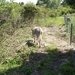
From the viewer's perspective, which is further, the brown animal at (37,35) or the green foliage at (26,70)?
the brown animal at (37,35)

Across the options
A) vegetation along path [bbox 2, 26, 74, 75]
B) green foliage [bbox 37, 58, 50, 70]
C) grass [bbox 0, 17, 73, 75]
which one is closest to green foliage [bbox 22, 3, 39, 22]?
vegetation along path [bbox 2, 26, 74, 75]

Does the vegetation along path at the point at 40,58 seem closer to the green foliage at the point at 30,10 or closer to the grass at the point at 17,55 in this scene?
the grass at the point at 17,55

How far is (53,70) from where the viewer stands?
29.0 feet

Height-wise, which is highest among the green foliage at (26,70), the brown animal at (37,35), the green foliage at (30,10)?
the green foliage at (30,10)

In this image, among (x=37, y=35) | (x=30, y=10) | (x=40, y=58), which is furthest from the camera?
(x=30, y=10)

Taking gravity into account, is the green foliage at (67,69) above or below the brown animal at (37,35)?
below

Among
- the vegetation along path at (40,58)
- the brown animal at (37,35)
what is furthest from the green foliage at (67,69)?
the brown animal at (37,35)

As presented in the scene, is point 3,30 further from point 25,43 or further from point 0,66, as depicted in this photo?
point 0,66

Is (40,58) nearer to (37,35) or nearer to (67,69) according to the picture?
(67,69)

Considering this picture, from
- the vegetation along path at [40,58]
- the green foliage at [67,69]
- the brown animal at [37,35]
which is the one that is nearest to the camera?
the green foliage at [67,69]

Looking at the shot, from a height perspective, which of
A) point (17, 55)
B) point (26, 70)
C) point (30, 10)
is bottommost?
point (26, 70)

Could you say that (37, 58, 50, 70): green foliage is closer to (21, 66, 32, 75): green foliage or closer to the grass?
the grass

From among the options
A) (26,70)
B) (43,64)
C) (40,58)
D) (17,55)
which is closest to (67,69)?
(43,64)

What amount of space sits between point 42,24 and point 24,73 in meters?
15.9
